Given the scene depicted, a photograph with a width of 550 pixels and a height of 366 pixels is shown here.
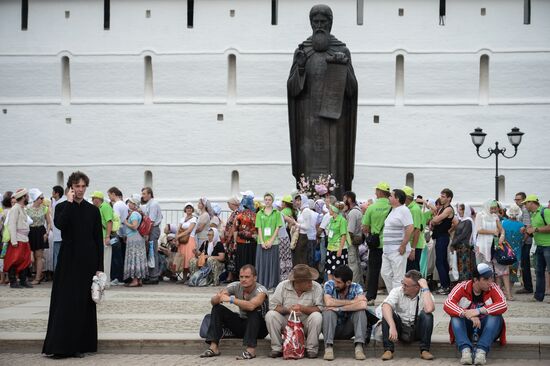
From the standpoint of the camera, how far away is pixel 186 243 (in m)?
18.3

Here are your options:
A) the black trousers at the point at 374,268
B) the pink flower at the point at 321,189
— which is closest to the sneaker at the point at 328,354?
the black trousers at the point at 374,268

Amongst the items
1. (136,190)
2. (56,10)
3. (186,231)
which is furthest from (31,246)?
(56,10)

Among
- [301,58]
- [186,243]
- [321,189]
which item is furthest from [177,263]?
[301,58]

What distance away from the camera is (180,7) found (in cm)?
4491

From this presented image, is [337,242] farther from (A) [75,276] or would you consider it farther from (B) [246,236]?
(A) [75,276]

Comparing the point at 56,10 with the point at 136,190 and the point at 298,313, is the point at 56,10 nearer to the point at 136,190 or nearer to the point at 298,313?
the point at 136,190

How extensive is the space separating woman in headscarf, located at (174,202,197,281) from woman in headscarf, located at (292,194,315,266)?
2441 mm

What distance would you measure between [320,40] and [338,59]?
0.45m

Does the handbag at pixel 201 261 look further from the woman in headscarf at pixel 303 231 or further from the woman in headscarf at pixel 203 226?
the woman in headscarf at pixel 303 231

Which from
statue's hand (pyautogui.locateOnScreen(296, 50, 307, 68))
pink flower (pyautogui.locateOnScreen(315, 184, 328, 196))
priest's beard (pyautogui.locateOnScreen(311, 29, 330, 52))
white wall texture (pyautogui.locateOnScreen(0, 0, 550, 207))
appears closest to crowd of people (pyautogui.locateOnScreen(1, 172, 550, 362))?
pink flower (pyautogui.locateOnScreen(315, 184, 328, 196))

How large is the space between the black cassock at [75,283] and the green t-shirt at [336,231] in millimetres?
5052

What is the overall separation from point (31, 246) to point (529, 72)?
30113 millimetres

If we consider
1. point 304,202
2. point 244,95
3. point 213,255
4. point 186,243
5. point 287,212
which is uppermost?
point 244,95

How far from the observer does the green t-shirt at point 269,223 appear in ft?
50.9
